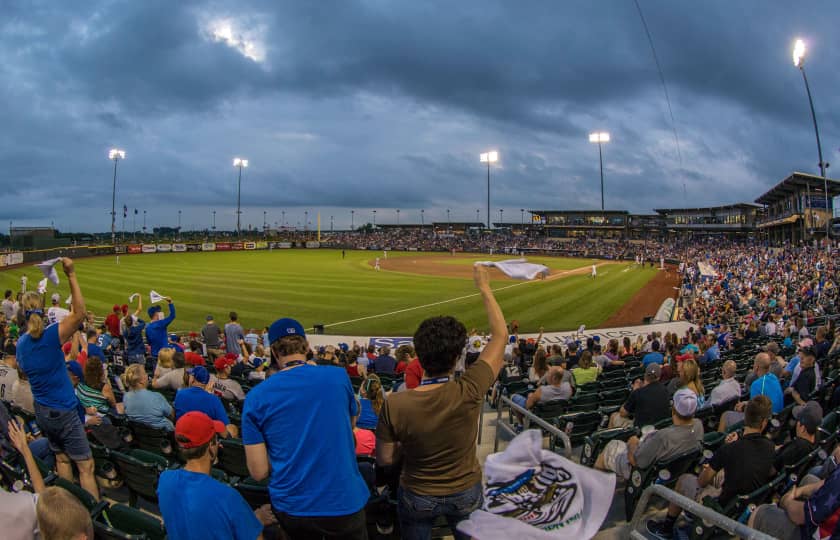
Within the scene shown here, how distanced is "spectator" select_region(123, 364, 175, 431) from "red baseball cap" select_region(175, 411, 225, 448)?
3845 millimetres

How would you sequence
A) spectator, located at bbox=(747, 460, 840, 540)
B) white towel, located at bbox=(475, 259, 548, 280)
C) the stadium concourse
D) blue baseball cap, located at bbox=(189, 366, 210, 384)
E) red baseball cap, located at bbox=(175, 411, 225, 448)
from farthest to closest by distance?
blue baseball cap, located at bbox=(189, 366, 210, 384), white towel, located at bbox=(475, 259, 548, 280), spectator, located at bbox=(747, 460, 840, 540), red baseball cap, located at bbox=(175, 411, 225, 448), the stadium concourse

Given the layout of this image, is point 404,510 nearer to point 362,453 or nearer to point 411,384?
point 362,453

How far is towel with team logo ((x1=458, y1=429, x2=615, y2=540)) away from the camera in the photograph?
2443mm

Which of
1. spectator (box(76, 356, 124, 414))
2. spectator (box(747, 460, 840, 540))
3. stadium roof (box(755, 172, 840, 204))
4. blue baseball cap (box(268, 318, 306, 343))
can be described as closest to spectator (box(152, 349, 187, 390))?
spectator (box(76, 356, 124, 414))

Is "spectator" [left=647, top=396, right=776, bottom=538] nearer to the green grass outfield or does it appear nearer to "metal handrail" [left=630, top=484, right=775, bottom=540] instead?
"metal handrail" [left=630, top=484, right=775, bottom=540]

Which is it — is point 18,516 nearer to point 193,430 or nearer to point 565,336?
point 193,430

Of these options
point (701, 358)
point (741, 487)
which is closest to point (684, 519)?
point (741, 487)

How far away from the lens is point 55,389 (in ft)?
16.7

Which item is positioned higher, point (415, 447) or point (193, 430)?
point (193, 430)

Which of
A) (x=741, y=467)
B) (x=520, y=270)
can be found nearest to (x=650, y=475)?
(x=741, y=467)

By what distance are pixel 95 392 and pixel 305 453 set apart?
5.66m

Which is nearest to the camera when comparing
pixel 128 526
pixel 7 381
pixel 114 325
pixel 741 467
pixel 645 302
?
pixel 128 526

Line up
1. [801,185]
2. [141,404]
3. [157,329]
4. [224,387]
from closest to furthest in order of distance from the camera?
[141,404]
[224,387]
[157,329]
[801,185]

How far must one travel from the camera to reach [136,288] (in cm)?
3578
